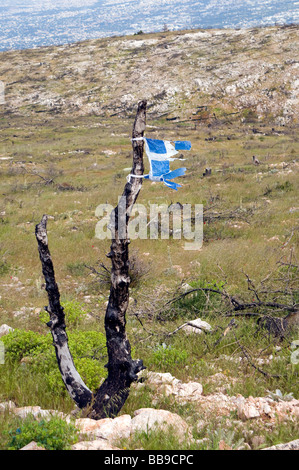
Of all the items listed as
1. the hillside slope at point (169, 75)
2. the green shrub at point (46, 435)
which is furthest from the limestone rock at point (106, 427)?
the hillside slope at point (169, 75)

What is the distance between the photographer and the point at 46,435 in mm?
2014

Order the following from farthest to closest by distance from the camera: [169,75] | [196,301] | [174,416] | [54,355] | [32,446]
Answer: [169,75] < [196,301] < [54,355] < [174,416] < [32,446]

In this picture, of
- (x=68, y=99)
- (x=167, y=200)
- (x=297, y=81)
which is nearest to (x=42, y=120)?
(x=68, y=99)

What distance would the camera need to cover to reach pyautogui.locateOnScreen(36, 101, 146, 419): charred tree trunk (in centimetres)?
237

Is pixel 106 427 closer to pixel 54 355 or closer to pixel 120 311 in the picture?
pixel 120 311

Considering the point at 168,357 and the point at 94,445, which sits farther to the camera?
the point at 168,357

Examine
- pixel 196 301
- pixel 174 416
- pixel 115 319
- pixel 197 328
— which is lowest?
pixel 196 301

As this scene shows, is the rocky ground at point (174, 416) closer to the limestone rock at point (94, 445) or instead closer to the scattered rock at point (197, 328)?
the limestone rock at point (94, 445)

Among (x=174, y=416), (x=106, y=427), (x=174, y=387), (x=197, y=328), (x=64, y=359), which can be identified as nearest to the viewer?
(x=106, y=427)

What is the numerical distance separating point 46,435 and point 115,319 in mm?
820

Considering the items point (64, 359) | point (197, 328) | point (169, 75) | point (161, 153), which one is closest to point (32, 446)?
point (64, 359)

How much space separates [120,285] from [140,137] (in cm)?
104

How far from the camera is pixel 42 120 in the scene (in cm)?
4256

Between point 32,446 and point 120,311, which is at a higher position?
point 120,311
